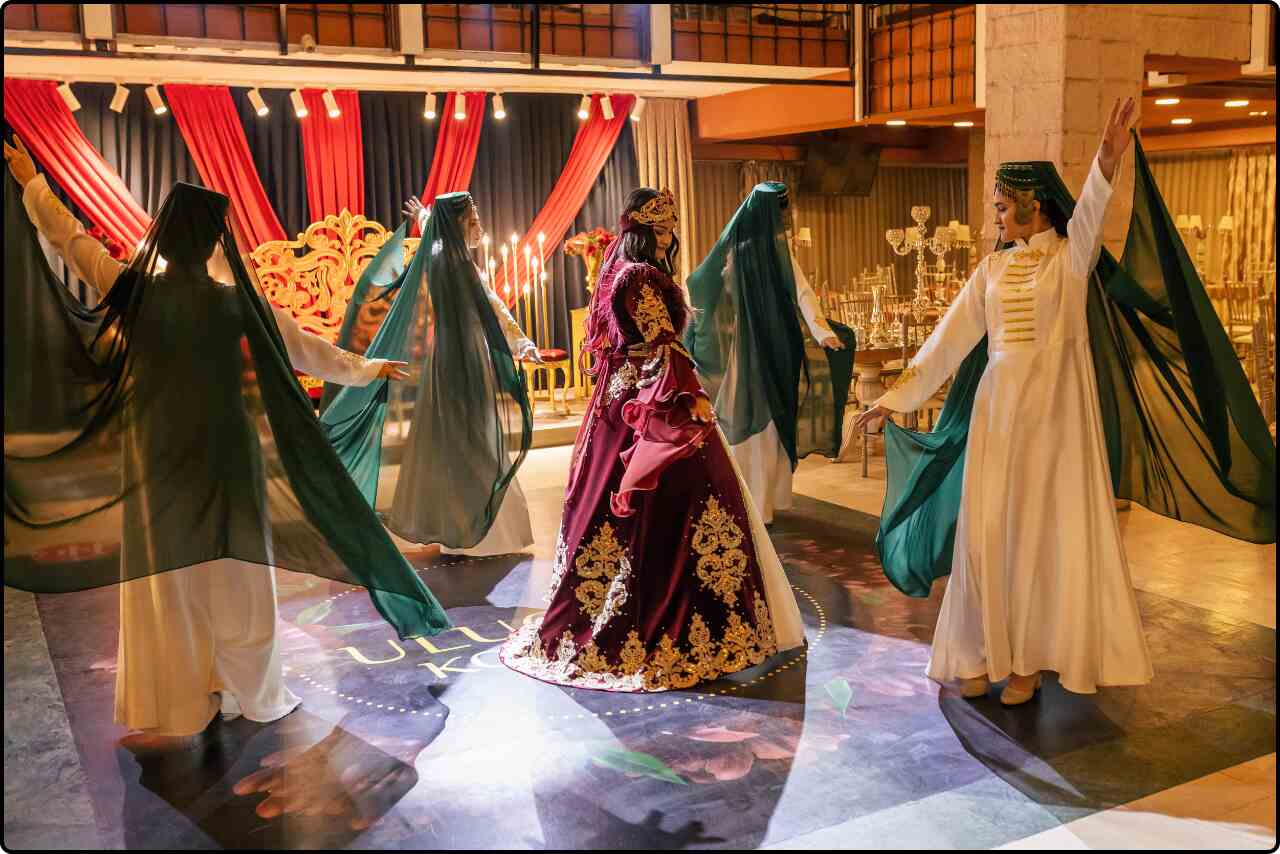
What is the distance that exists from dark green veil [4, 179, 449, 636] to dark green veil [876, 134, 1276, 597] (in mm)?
1831

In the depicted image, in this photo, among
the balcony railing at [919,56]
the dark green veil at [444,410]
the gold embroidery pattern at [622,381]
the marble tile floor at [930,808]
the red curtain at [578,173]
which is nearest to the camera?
the marble tile floor at [930,808]

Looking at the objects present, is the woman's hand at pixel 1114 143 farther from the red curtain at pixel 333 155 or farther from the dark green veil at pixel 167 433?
the red curtain at pixel 333 155

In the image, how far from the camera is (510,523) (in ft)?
18.6

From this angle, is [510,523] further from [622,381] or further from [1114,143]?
[1114,143]

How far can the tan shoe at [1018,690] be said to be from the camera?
368 centimetres

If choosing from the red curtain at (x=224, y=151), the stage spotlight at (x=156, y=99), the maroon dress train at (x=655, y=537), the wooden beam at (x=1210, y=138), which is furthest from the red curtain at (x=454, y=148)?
the wooden beam at (x=1210, y=138)

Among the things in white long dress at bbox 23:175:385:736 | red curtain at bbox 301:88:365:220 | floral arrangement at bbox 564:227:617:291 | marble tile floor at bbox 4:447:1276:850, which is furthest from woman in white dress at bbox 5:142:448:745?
red curtain at bbox 301:88:365:220

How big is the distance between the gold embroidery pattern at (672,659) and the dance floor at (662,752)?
6 cm

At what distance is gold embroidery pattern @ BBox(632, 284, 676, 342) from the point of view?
382cm

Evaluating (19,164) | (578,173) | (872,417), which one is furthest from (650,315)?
(578,173)

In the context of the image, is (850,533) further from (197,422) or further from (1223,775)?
(197,422)

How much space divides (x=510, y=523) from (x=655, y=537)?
→ 1.89m

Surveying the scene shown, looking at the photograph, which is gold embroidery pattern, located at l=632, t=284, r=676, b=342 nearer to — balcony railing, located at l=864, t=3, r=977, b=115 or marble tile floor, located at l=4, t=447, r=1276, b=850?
marble tile floor, located at l=4, t=447, r=1276, b=850

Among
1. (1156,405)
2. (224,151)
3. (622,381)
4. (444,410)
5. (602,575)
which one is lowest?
(602,575)
